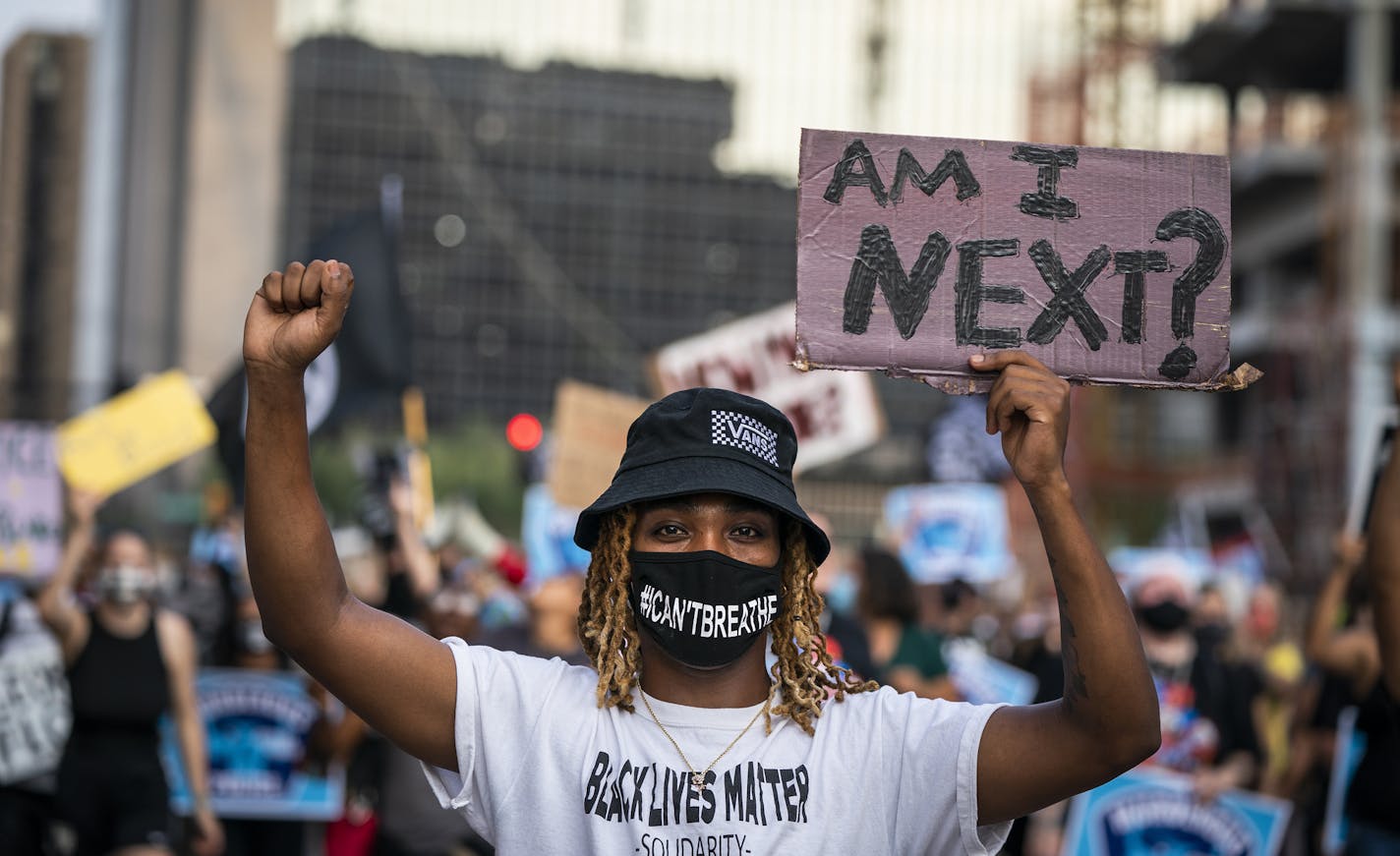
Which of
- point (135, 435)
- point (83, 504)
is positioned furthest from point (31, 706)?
point (135, 435)

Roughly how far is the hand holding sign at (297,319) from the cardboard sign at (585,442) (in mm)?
5397

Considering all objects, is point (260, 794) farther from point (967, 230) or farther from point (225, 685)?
point (967, 230)

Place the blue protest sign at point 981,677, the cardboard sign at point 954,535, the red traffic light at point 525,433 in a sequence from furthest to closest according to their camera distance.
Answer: the red traffic light at point 525,433 → the cardboard sign at point 954,535 → the blue protest sign at point 981,677

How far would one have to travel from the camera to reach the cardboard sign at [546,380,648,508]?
8.12 m

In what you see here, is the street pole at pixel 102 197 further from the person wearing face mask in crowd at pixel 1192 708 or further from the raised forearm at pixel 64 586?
the person wearing face mask in crowd at pixel 1192 708

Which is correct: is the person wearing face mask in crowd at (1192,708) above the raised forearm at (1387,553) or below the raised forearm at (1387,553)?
below

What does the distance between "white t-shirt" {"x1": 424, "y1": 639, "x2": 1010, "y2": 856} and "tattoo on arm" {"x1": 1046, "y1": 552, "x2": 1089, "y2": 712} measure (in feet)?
0.59

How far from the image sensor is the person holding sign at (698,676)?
2607 mm

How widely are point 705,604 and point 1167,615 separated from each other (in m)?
5.33

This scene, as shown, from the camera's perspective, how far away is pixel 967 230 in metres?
2.86

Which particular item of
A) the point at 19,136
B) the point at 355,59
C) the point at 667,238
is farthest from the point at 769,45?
the point at 19,136

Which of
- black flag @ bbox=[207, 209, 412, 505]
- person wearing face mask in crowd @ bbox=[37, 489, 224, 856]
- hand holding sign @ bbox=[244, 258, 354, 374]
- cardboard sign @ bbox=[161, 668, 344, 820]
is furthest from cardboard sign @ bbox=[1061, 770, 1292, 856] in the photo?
hand holding sign @ bbox=[244, 258, 354, 374]

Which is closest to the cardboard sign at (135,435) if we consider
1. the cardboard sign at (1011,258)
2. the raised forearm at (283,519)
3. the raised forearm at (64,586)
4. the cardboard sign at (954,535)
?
the raised forearm at (64,586)

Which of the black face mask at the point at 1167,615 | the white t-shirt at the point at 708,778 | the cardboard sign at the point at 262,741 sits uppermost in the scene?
the white t-shirt at the point at 708,778
